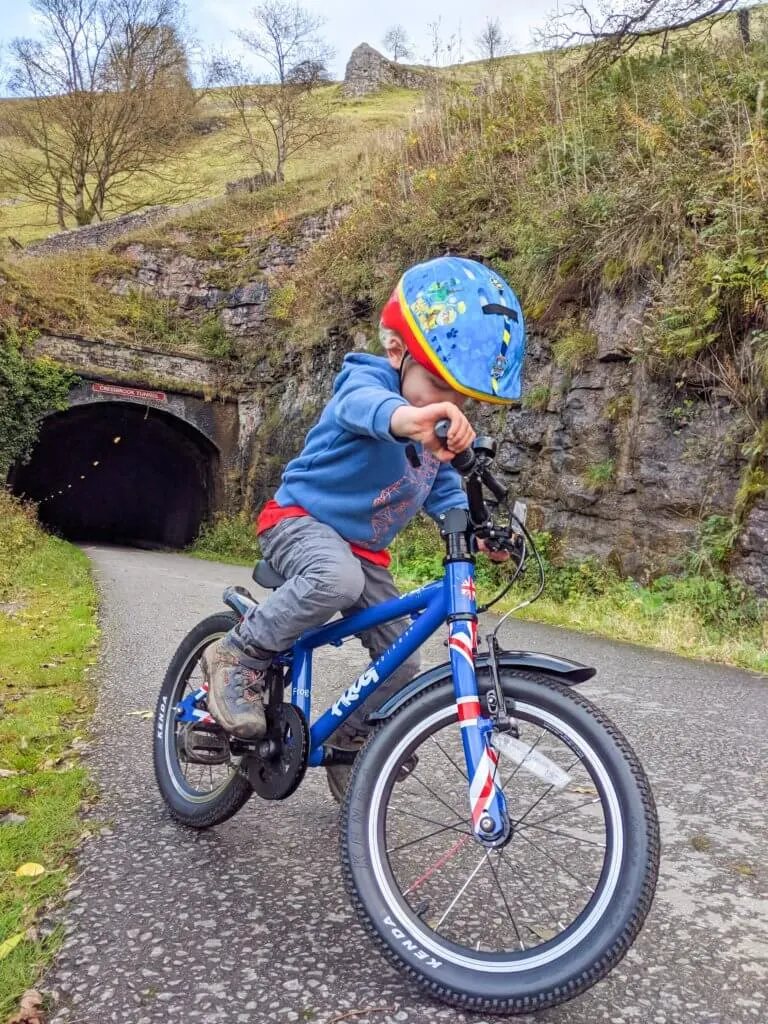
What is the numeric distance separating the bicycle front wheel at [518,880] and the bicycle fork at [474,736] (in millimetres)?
43

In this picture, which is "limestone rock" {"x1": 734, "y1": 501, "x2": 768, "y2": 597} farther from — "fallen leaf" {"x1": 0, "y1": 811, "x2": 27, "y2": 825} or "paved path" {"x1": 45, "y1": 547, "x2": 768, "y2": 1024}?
"fallen leaf" {"x1": 0, "y1": 811, "x2": 27, "y2": 825}

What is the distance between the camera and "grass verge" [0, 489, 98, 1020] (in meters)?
2.17

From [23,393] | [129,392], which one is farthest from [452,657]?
[129,392]

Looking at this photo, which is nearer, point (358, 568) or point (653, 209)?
point (358, 568)

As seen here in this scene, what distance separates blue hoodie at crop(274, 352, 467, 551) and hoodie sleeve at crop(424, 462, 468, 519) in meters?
0.13

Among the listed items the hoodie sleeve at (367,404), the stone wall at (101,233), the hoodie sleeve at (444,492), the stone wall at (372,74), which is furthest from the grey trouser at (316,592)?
the stone wall at (372,74)

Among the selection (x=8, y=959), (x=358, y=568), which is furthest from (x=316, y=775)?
(x=8, y=959)

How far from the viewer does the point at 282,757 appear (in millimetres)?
2584

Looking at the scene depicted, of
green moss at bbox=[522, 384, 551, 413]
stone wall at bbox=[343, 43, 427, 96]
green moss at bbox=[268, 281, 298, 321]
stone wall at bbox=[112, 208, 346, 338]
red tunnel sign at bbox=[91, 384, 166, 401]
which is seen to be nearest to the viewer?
green moss at bbox=[522, 384, 551, 413]

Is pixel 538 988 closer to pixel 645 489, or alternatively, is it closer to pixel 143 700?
pixel 143 700

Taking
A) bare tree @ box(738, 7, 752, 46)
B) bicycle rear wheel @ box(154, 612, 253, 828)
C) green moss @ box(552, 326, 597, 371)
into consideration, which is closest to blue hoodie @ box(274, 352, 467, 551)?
bicycle rear wheel @ box(154, 612, 253, 828)

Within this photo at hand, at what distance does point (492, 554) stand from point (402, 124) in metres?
20.2

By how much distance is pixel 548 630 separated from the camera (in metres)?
8.16

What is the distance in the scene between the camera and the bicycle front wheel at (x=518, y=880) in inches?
69.1
